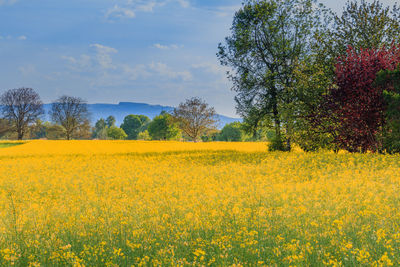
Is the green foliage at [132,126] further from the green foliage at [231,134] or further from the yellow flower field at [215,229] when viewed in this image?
the yellow flower field at [215,229]

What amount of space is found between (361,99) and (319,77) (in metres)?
4.73

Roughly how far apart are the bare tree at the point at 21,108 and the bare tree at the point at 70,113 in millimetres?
3377

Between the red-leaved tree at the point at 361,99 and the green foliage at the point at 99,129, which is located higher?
the green foliage at the point at 99,129

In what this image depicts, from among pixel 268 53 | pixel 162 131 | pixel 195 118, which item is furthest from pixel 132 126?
pixel 268 53

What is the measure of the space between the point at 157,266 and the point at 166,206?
9.54 ft

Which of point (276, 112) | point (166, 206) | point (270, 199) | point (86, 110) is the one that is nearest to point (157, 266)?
point (166, 206)

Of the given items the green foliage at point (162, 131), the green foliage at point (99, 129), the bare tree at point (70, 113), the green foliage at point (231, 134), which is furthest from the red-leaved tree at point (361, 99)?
the green foliage at point (99, 129)

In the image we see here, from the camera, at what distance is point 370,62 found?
18656 mm

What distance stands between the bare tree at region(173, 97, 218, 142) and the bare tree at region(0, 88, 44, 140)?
32.2 m

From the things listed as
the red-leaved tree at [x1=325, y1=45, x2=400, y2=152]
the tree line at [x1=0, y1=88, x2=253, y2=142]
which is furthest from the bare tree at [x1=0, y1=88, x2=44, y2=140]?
the red-leaved tree at [x1=325, y1=45, x2=400, y2=152]

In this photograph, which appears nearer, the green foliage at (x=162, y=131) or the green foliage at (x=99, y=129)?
the green foliage at (x=162, y=131)

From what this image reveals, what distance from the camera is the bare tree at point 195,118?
5319 centimetres

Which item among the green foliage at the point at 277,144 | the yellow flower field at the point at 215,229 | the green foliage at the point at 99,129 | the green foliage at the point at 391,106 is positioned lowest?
the yellow flower field at the point at 215,229

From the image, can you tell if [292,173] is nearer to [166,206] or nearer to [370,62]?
[166,206]
